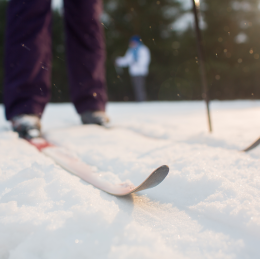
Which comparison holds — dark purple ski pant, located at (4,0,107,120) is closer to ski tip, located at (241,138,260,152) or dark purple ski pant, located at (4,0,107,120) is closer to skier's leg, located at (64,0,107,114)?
skier's leg, located at (64,0,107,114)

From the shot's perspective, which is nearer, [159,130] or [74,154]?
[74,154]

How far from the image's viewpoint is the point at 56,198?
0.51 m

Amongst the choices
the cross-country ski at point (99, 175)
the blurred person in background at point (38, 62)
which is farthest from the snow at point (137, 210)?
the blurred person in background at point (38, 62)

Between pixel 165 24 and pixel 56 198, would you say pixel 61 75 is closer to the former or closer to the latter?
pixel 165 24

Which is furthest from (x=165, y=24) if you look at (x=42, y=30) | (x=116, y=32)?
(x=42, y=30)

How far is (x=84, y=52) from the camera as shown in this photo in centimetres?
145

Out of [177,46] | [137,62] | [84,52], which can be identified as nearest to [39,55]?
[84,52]

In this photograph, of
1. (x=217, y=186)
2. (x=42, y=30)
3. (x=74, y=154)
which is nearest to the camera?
(x=217, y=186)

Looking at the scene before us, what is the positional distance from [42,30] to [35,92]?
1.07 feet

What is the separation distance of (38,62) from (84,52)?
312 mm

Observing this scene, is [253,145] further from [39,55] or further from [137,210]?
[39,55]

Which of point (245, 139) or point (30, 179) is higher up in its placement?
point (30, 179)

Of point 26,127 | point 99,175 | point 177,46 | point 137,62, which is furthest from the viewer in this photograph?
point 177,46

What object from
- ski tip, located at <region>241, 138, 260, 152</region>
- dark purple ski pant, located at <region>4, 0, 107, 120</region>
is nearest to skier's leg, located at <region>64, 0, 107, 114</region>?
dark purple ski pant, located at <region>4, 0, 107, 120</region>
